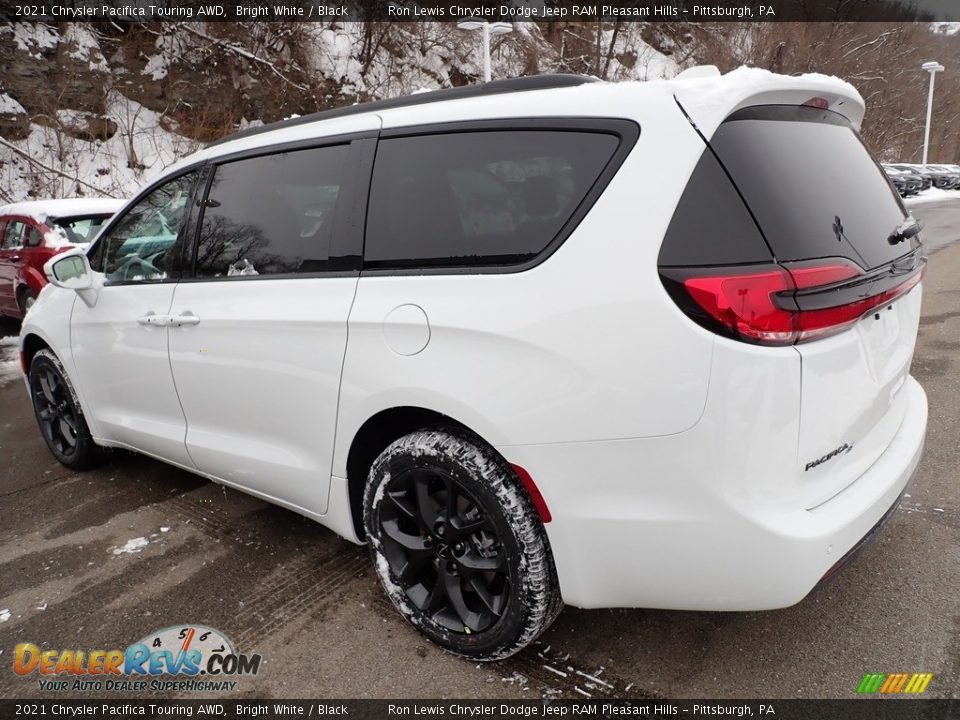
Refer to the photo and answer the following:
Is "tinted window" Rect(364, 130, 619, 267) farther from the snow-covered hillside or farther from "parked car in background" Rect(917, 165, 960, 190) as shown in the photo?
"parked car in background" Rect(917, 165, 960, 190)

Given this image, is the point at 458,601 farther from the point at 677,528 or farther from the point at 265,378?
the point at 265,378

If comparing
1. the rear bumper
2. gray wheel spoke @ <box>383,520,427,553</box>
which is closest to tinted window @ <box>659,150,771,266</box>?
the rear bumper

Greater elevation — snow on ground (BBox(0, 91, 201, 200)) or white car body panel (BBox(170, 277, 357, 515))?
snow on ground (BBox(0, 91, 201, 200))

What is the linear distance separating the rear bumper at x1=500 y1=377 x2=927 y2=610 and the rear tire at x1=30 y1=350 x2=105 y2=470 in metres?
Result: 2.99

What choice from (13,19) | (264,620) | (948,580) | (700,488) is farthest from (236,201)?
(13,19)

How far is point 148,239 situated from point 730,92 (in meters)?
2.62

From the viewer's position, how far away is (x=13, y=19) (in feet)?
52.2

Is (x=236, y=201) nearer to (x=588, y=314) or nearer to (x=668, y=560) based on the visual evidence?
(x=588, y=314)

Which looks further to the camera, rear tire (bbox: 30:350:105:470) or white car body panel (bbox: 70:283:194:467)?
rear tire (bbox: 30:350:105:470)

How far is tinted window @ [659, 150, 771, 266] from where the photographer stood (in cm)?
167

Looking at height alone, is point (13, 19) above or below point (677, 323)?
above

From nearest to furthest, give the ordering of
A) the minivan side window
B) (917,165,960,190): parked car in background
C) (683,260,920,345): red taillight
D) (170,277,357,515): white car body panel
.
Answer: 1. (683,260,920,345): red taillight
2. (170,277,357,515): white car body panel
3. the minivan side window
4. (917,165,960,190): parked car in background

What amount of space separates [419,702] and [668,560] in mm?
901

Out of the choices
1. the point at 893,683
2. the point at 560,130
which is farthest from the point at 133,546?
the point at 893,683
